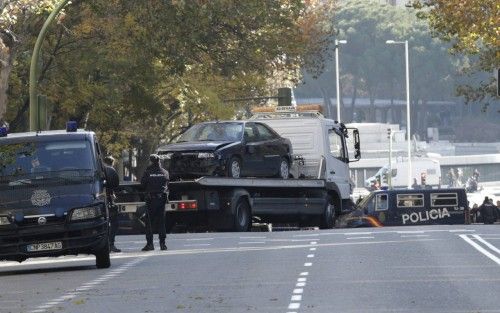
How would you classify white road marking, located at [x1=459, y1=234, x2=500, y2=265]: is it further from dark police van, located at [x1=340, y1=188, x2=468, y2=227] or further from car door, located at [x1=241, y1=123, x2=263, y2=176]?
dark police van, located at [x1=340, y1=188, x2=468, y2=227]

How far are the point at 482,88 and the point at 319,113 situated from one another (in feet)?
43.9

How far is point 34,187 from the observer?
1030 inches

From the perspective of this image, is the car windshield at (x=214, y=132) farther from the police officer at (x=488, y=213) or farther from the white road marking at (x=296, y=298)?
the white road marking at (x=296, y=298)

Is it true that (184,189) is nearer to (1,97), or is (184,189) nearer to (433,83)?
(1,97)

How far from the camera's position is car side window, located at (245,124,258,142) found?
4097 centimetres

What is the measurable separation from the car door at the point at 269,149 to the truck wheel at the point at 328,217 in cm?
280

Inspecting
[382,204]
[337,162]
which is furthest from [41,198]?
[382,204]

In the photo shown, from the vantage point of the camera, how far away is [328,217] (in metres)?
44.7

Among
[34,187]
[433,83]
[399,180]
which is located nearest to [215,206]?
[34,187]

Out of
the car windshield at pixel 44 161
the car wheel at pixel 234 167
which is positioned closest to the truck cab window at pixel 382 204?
the car wheel at pixel 234 167

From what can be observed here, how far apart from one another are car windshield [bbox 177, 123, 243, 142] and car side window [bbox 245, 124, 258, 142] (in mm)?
202

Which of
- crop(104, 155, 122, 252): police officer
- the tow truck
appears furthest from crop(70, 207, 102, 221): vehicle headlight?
the tow truck

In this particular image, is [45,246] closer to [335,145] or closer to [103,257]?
[103,257]

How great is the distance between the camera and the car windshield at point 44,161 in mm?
26375
